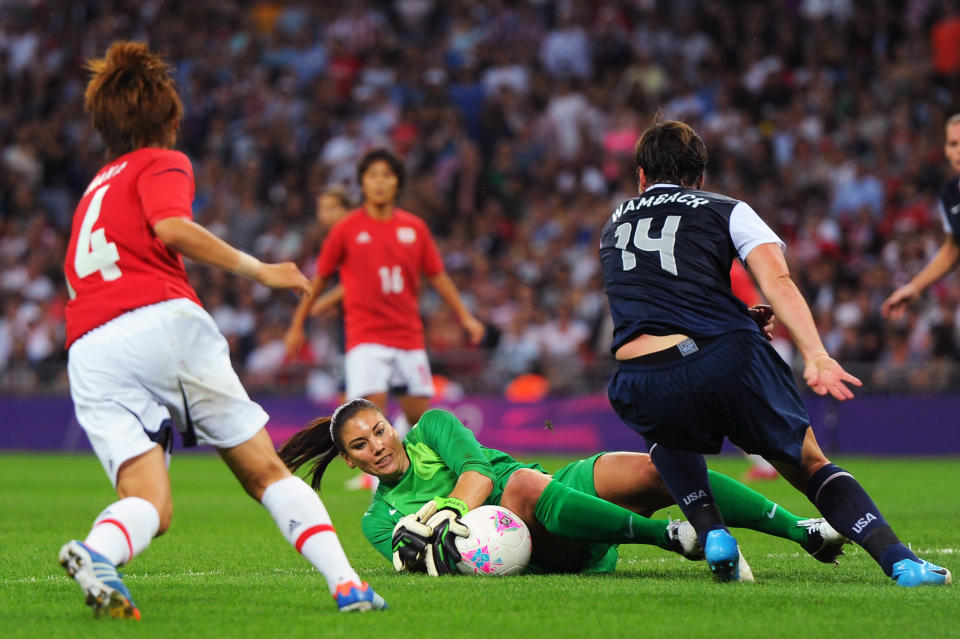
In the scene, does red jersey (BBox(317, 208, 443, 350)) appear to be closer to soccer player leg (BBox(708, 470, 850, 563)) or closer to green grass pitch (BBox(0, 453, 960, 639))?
green grass pitch (BBox(0, 453, 960, 639))

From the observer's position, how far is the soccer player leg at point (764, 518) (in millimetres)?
5797

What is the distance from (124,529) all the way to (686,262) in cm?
244

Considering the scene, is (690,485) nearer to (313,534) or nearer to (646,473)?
(646,473)

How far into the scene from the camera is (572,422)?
16.4m

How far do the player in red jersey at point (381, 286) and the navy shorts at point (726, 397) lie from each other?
535 cm

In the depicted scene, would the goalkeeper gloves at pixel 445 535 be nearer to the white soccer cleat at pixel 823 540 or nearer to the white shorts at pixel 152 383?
the white shorts at pixel 152 383

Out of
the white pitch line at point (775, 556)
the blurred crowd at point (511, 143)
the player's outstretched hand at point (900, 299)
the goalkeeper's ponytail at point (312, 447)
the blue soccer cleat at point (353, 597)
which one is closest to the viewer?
the blue soccer cleat at point (353, 597)

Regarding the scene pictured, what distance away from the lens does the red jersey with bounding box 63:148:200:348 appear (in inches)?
181

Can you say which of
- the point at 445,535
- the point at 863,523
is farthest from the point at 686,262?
the point at 445,535

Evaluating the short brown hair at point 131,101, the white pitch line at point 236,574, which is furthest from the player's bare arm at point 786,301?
the short brown hair at point 131,101

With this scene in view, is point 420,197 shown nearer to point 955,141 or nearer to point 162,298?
point 955,141

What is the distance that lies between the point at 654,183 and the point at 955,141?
2.98 metres

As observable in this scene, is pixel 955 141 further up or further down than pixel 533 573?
further up

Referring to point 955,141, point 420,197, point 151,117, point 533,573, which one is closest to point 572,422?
point 420,197
